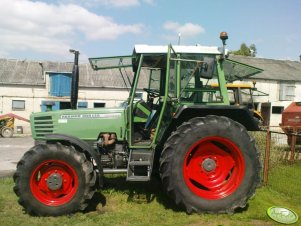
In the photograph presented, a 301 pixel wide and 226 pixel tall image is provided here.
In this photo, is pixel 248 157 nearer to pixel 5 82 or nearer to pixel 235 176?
pixel 235 176

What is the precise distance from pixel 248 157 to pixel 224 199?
28.6 inches

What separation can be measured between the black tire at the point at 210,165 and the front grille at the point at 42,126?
2040 millimetres

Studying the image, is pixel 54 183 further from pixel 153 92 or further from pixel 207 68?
pixel 207 68

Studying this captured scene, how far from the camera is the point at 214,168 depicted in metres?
5.90

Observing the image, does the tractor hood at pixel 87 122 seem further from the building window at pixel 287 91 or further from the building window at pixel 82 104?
the building window at pixel 287 91

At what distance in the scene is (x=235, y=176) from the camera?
230 inches

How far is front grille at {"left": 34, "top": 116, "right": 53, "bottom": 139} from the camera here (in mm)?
6285

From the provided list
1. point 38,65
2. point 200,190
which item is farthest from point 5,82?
point 200,190

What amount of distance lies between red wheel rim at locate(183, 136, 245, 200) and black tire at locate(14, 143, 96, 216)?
155 centimetres

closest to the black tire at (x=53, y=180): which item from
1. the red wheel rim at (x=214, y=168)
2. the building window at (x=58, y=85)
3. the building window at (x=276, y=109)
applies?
the red wheel rim at (x=214, y=168)

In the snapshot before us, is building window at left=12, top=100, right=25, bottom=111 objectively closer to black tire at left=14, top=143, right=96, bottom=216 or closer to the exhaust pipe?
the exhaust pipe

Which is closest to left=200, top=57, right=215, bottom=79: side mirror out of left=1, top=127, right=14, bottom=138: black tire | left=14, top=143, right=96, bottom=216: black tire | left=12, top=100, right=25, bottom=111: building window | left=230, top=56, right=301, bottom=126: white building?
left=14, top=143, right=96, bottom=216: black tire

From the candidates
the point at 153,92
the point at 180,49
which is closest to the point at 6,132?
the point at 153,92

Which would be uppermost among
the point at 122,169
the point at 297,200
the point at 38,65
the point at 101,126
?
the point at 38,65
